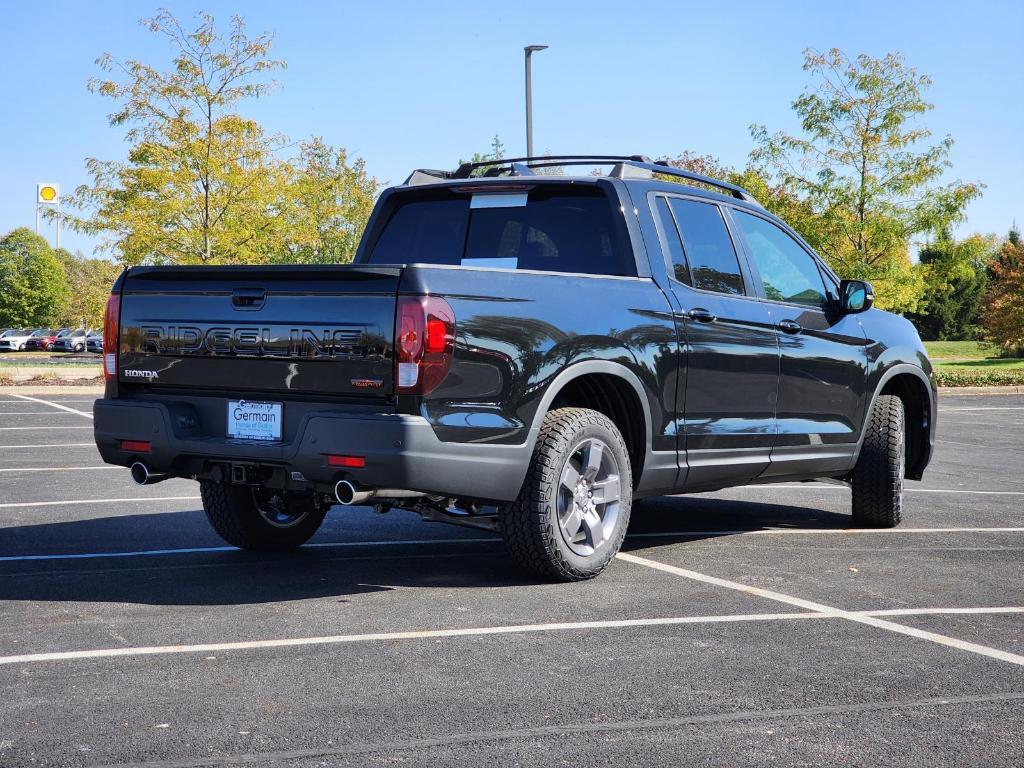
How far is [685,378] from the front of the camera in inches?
265

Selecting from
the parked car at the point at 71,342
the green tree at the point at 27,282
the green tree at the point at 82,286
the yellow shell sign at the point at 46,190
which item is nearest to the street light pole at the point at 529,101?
the green tree at the point at 82,286

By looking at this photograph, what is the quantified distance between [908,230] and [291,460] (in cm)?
2627

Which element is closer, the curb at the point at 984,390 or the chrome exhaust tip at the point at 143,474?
the chrome exhaust tip at the point at 143,474

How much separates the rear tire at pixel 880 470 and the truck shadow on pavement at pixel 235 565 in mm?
352

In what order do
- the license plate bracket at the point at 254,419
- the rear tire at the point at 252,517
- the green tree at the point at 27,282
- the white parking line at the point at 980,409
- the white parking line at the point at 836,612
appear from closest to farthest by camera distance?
the white parking line at the point at 836,612 < the license plate bracket at the point at 254,419 < the rear tire at the point at 252,517 < the white parking line at the point at 980,409 < the green tree at the point at 27,282

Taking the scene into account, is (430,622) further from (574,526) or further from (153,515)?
(153,515)

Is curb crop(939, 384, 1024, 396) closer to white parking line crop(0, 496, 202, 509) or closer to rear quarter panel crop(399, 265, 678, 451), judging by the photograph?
white parking line crop(0, 496, 202, 509)

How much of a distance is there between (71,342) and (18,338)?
4900 mm

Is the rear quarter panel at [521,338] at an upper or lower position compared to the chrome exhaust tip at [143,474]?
upper

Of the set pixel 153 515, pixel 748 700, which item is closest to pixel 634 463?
pixel 748 700

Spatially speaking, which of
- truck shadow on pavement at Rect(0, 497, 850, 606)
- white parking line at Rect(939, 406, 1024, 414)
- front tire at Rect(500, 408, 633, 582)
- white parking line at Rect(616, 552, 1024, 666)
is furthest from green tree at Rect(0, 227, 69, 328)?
front tire at Rect(500, 408, 633, 582)

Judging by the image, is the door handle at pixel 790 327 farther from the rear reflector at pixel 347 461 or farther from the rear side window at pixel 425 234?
the rear reflector at pixel 347 461

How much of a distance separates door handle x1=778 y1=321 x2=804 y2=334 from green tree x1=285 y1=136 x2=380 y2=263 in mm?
26371

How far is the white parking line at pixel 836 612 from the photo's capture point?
16.3ft
